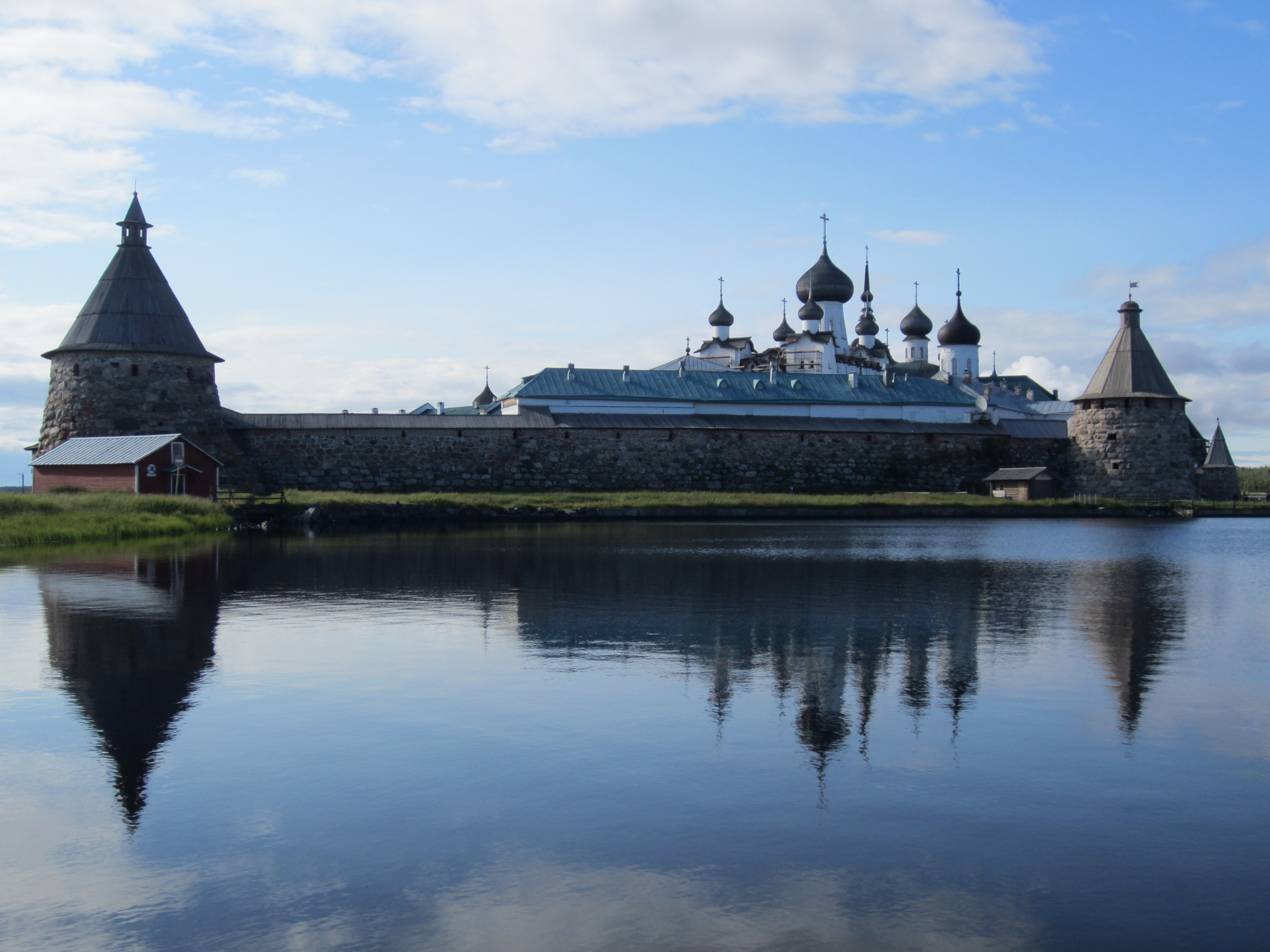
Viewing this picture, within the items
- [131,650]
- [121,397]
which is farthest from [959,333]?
[131,650]

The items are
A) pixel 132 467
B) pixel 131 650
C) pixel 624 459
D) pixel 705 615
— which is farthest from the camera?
pixel 624 459

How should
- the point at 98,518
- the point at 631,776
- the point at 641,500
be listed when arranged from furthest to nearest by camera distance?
1. the point at 641,500
2. the point at 98,518
3. the point at 631,776

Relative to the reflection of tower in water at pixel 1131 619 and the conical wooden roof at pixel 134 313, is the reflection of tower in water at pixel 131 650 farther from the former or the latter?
the conical wooden roof at pixel 134 313

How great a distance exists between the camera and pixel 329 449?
31281 mm

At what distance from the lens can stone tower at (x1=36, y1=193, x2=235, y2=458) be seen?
28.1 metres

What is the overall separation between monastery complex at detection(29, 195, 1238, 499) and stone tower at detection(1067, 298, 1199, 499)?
6 cm

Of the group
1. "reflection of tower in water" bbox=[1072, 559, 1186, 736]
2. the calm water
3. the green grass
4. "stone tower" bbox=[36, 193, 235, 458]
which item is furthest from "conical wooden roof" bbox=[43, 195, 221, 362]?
"reflection of tower in water" bbox=[1072, 559, 1186, 736]

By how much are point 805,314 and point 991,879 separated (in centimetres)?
4642

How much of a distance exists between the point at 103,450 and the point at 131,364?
15.4ft

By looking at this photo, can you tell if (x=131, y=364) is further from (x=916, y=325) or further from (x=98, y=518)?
(x=916, y=325)

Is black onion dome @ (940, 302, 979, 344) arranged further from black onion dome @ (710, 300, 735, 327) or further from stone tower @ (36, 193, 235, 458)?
stone tower @ (36, 193, 235, 458)

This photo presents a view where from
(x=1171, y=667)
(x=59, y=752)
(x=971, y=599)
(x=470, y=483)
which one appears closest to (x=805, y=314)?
(x=470, y=483)

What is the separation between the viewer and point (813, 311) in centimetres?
4866

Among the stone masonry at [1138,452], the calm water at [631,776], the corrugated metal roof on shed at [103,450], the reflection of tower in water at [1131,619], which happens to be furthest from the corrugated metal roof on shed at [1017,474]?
the corrugated metal roof on shed at [103,450]
